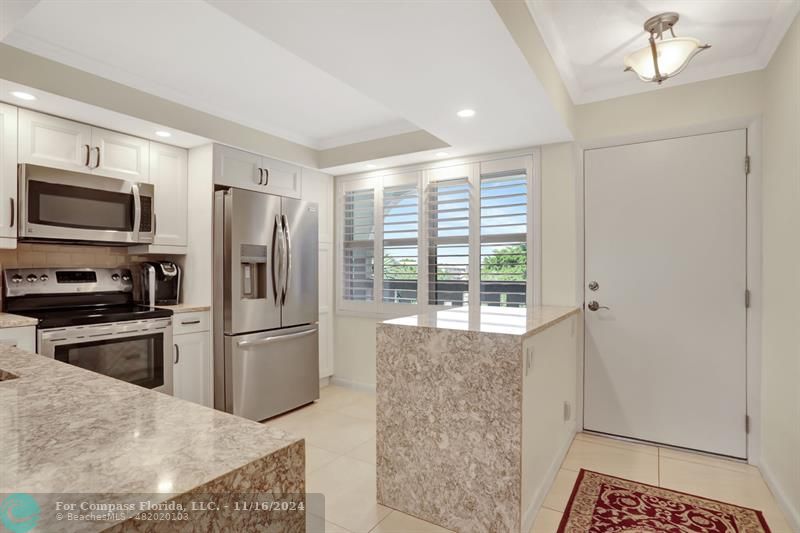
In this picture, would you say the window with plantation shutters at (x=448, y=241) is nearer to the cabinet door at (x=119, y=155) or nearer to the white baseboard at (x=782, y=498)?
the white baseboard at (x=782, y=498)

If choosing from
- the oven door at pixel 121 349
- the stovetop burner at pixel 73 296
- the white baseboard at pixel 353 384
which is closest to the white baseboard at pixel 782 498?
the white baseboard at pixel 353 384

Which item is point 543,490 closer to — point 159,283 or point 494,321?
point 494,321

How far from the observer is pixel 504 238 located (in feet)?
11.2

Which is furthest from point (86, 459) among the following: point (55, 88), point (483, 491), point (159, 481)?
point (55, 88)

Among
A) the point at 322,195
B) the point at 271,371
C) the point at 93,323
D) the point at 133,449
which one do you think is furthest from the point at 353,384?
the point at 133,449

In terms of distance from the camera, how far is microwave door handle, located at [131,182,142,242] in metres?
2.98

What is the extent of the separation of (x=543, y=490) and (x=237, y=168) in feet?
10.1

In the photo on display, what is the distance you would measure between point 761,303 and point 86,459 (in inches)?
129

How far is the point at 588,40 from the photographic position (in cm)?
238

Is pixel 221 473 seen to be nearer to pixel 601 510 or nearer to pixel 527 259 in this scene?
pixel 601 510

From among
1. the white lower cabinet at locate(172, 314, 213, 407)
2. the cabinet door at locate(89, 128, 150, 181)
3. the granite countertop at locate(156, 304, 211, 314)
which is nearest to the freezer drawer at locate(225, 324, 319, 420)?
the white lower cabinet at locate(172, 314, 213, 407)

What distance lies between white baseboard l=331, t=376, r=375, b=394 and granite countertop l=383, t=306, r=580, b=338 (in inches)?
69.8

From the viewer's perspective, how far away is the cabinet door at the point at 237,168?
3.25 metres

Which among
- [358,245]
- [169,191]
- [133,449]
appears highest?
[169,191]
